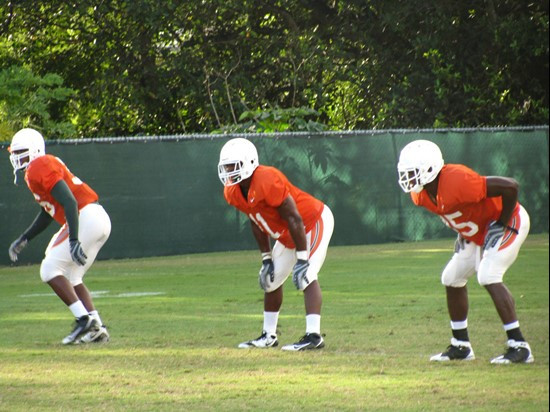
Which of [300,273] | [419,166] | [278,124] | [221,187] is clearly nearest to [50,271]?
[300,273]

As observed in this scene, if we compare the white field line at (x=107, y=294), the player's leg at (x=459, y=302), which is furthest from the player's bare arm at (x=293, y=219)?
the white field line at (x=107, y=294)

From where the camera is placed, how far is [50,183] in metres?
10.1

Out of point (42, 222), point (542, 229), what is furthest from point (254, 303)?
point (542, 229)

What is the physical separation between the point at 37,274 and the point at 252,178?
29.7 ft

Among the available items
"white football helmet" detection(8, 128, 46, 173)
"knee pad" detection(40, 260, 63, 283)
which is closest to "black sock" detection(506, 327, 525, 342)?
"knee pad" detection(40, 260, 63, 283)

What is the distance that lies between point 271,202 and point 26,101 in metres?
14.1

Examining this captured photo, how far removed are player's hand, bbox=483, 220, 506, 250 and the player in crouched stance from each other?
64.2 inches

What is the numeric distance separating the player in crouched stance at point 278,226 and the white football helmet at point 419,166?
1272mm

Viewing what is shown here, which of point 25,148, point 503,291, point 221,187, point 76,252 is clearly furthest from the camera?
point 221,187

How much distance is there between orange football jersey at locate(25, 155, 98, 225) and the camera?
10156 mm

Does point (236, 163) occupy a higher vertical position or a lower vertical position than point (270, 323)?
higher

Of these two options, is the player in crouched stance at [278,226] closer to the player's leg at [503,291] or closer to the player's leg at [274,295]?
the player's leg at [274,295]

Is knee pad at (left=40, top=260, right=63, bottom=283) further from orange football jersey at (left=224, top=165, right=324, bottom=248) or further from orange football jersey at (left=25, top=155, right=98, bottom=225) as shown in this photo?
orange football jersey at (left=224, top=165, right=324, bottom=248)

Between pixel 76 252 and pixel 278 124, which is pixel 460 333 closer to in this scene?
pixel 76 252
